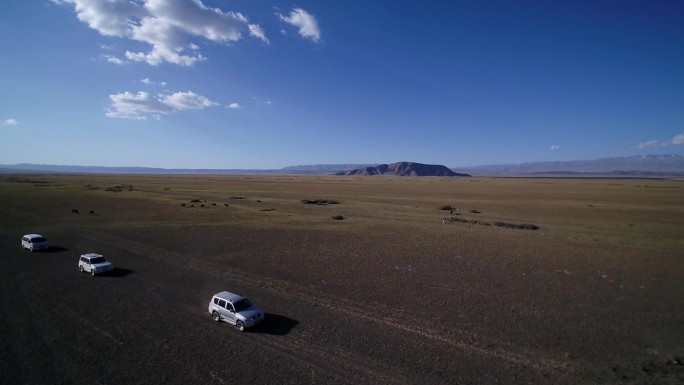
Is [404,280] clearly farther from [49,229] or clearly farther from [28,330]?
[49,229]

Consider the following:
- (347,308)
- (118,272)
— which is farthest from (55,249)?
(347,308)

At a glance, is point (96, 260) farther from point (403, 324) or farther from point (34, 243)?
point (403, 324)

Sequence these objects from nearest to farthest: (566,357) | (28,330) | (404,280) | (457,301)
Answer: (566,357)
(28,330)
(457,301)
(404,280)

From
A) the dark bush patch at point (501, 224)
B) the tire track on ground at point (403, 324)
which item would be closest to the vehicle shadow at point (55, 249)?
the tire track on ground at point (403, 324)

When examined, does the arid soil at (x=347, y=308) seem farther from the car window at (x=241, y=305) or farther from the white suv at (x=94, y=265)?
the car window at (x=241, y=305)

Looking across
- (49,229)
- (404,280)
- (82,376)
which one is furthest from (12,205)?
(404,280)

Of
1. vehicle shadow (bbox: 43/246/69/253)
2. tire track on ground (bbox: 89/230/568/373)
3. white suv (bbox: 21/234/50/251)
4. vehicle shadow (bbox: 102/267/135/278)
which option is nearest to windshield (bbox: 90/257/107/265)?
vehicle shadow (bbox: 102/267/135/278)
